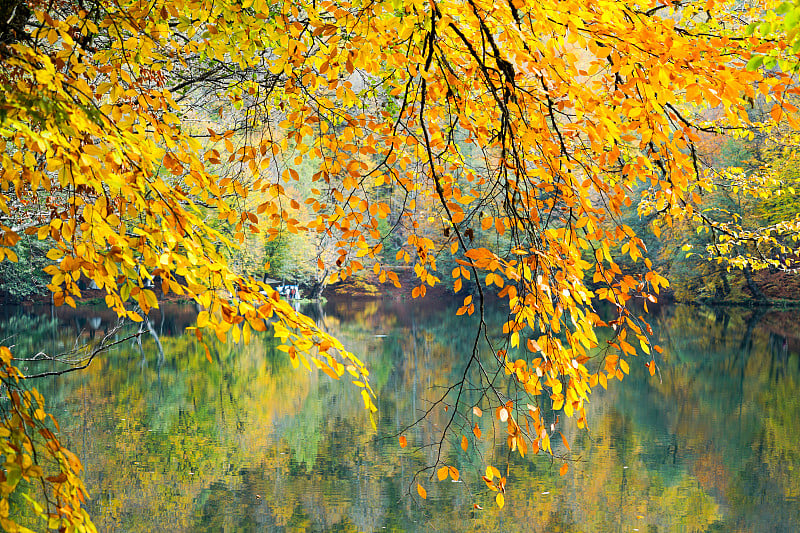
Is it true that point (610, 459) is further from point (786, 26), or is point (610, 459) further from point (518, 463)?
point (786, 26)

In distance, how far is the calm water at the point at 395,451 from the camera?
279 inches

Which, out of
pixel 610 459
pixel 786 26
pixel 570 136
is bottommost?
pixel 610 459

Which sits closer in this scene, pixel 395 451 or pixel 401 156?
pixel 401 156

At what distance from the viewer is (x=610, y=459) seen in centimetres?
867

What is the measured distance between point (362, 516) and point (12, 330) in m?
16.1

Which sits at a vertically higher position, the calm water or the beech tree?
the beech tree

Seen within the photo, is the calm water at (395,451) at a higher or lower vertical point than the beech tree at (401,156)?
lower

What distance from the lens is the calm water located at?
709 cm

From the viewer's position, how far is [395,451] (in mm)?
9109

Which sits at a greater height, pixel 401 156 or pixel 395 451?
pixel 401 156

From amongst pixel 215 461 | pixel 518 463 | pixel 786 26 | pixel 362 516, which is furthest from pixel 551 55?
pixel 215 461

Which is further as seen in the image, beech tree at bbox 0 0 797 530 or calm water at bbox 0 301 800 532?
calm water at bbox 0 301 800 532

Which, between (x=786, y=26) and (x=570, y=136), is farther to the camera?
(x=570, y=136)

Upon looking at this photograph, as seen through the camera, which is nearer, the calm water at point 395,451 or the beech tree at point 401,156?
the beech tree at point 401,156
